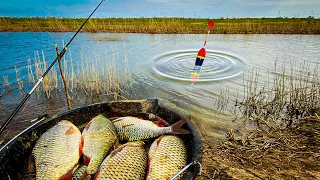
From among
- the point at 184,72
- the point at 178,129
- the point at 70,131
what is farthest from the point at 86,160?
the point at 184,72

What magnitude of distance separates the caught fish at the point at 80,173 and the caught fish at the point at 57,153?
0.19ft

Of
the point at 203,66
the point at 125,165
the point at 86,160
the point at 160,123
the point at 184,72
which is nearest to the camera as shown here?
the point at 125,165

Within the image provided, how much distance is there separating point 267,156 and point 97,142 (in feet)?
8.09

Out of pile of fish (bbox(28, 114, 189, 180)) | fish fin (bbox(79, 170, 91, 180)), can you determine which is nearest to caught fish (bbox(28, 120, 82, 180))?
pile of fish (bbox(28, 114, 189, 180))

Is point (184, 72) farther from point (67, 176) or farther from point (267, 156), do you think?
point (67, 176)

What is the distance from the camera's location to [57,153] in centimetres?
219

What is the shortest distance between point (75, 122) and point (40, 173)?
1.02 m

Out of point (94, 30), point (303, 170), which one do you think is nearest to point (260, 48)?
point (303, 170)

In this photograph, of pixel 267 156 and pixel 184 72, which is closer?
pixel 267 156

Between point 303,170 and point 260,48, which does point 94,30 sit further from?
point 303,170

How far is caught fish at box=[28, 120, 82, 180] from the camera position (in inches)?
80.0

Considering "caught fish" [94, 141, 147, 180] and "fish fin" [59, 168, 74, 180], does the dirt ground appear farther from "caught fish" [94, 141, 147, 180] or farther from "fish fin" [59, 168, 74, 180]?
"fish fin" [59, 168, 74, 180]

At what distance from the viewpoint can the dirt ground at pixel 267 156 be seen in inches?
116

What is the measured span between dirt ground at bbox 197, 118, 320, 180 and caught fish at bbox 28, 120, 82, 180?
5.29 ft
